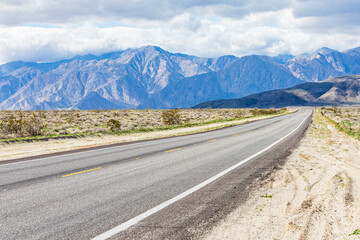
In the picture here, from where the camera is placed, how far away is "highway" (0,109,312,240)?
14.5 ft

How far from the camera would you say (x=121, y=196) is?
591 cm

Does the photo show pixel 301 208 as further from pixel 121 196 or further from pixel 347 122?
pixel 347 122

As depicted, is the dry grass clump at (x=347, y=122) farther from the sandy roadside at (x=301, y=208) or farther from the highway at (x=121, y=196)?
the highway at (x=121, y=196)

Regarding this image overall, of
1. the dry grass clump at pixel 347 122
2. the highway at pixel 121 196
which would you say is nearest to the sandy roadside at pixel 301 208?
the highway at pixel 121 196

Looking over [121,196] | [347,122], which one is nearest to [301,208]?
[121,196]

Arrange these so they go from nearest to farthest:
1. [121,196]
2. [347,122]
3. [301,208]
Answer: [301,208], [121,196], [347,122]

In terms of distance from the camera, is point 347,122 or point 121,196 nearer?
point 121,196

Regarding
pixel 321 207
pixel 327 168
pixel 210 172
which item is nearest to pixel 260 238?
pixel 321 207

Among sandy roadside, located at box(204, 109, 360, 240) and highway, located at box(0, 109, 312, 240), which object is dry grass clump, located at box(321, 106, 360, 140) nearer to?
sandy roadside, located at box(204, 109, 360, 240)

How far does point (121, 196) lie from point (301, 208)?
3.70 metres

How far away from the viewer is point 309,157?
10422 mm

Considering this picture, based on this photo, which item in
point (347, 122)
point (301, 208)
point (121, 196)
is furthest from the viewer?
point (347, 122)

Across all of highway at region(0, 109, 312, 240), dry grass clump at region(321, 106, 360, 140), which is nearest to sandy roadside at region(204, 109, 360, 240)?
highway at region(0, 109, 312, 240)

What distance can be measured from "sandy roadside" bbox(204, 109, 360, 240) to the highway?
426 mm
